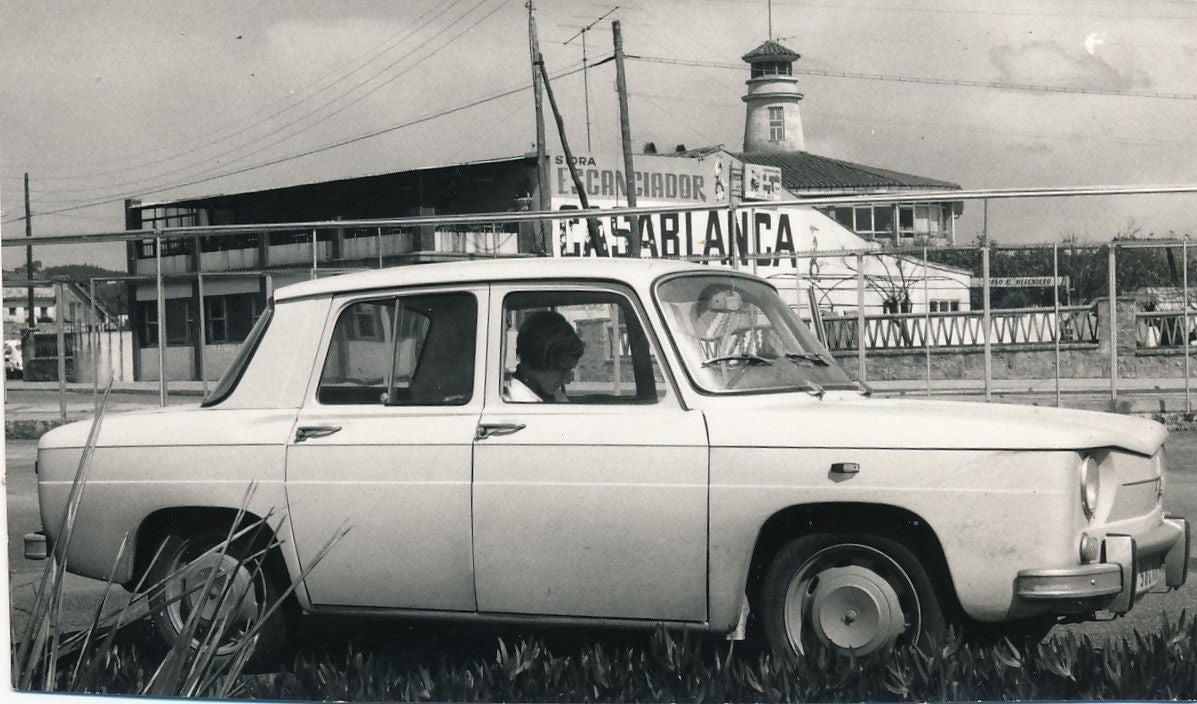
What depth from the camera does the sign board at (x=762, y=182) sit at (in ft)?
95.5

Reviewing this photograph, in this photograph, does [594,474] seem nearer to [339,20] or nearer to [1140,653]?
[1140,653]

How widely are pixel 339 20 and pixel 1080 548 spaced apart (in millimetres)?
3639

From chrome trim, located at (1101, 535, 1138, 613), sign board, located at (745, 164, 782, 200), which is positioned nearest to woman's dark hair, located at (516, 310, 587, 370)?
chrome trim, located at (1101, 535, 1138, 613)

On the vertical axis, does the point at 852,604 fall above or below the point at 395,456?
below

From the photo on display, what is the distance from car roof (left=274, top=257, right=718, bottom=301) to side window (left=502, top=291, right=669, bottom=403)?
0.23ft

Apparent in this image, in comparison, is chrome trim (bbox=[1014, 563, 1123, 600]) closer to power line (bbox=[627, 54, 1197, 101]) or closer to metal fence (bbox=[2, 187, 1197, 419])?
power line (bbox=[627, 54, 1197, 101])

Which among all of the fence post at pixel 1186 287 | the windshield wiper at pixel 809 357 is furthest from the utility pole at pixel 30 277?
the fence post at pixel 1186 287

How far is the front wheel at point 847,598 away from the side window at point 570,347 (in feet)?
2.59

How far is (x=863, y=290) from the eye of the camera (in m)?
12.0

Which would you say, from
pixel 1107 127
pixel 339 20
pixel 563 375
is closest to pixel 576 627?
pixel 563 375

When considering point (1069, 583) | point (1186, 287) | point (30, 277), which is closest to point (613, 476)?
point (1069, 583)

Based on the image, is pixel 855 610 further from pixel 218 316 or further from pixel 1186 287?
pixel 1186 287

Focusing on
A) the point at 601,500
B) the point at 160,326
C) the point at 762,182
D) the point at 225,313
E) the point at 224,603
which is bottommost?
the point at 224,603

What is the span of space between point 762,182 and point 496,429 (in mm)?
27019
